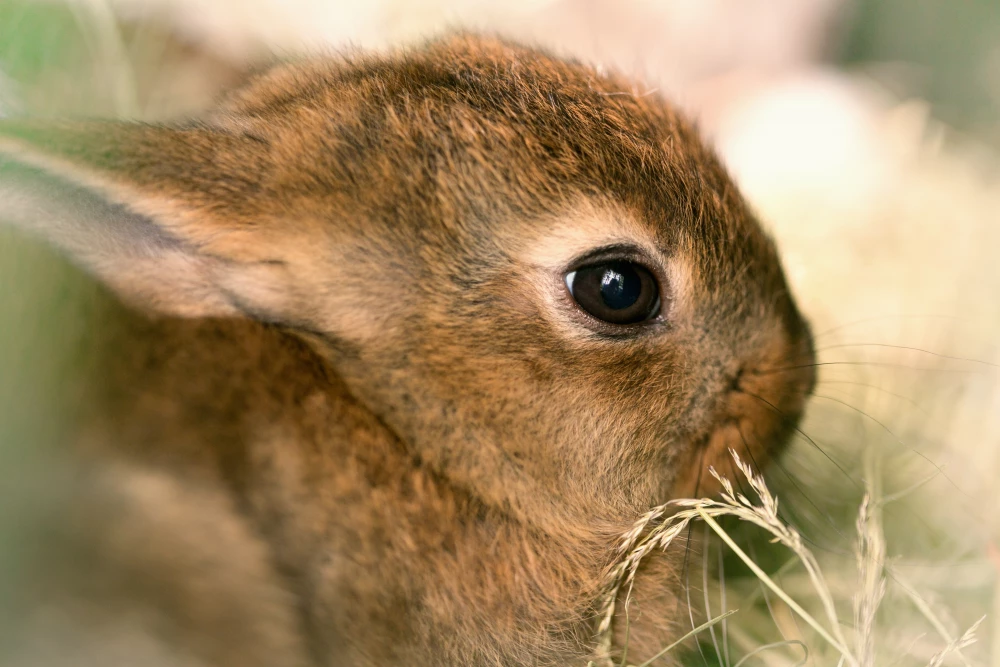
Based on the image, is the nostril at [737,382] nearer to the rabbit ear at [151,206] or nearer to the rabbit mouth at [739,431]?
the rabbit mouth at [739,431]

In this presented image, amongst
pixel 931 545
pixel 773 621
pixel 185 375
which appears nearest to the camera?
pixel 185 375

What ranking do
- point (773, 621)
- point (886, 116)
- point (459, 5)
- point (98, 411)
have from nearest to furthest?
point (98, 411) → point (773, 621) → point (459, 5) → point (886, 116)

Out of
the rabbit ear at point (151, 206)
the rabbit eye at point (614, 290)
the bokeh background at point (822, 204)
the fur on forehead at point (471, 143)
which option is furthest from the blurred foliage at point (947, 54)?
the rabbit ear at point (151, 206)

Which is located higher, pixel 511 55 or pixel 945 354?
pixel 511 55

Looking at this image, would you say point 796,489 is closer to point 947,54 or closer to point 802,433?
point 802,433

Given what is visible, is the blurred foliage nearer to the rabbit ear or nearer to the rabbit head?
the rabbit head

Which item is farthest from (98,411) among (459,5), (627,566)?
(459,5)

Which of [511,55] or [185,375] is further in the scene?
[511,55]

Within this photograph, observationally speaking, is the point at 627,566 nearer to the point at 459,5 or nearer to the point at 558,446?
the point at 558,446

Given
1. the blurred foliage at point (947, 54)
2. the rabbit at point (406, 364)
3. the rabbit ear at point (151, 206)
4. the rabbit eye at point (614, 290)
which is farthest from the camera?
the blurred foliage at point (947, 54)
